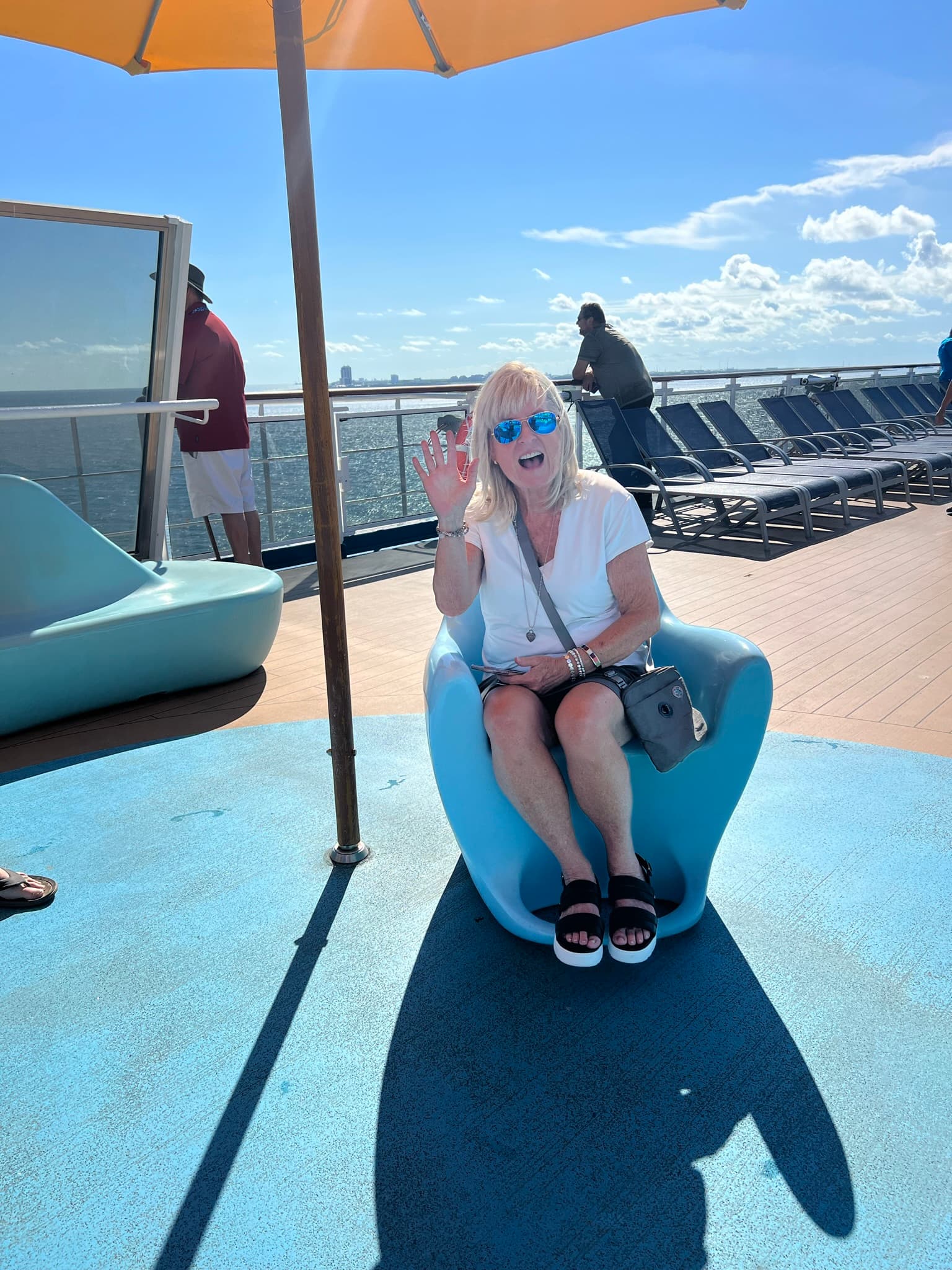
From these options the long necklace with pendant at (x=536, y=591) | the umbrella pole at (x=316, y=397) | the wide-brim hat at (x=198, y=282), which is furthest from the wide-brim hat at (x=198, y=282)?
the long necklace with pendant at (x=536, y=591)

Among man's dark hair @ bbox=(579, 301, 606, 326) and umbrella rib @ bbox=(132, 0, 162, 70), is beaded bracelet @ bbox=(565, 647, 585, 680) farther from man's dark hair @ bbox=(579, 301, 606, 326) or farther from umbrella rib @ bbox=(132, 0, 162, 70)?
man's dark hair @ bbox=(579, 301, 606, 326)

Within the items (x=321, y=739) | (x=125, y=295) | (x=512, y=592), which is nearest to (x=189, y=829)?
(x=321, y=739)

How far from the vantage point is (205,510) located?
5273 mm

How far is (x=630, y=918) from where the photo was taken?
181 centimetres

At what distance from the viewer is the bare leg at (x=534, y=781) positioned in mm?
1905

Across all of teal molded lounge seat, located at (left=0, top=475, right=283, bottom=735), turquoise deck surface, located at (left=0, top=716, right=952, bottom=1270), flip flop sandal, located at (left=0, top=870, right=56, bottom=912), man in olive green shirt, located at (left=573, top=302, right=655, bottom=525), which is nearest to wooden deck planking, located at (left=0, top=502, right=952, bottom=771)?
teal molded lounge seat, located at (left=0, top=475, right=283, bottom=735)

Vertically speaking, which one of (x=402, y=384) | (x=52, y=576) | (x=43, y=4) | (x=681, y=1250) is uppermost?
(x=43, y=4)

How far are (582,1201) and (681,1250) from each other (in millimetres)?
156

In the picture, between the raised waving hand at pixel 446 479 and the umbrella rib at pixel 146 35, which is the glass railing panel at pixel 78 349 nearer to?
the umbrella rib at pixel 146 35

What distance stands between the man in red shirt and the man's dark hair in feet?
12.5

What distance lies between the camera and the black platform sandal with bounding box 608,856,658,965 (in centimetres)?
178

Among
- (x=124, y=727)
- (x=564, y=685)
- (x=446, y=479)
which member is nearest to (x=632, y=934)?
(x=564, y=685)

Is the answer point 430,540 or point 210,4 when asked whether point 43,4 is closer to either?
point 210,4

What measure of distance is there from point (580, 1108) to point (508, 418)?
4.67ft
